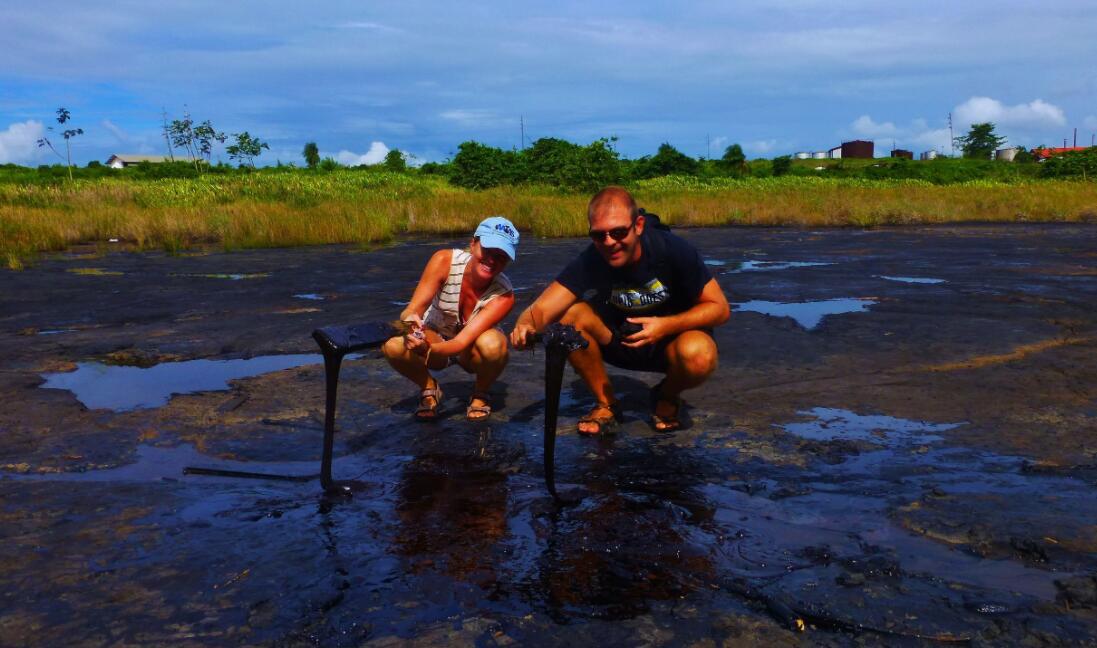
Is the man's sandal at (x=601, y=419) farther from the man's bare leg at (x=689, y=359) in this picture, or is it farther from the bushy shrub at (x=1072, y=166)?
the bushy shrub at (x=1072, y=166)

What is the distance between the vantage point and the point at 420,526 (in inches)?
132

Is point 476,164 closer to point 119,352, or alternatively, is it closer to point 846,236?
point 846,236

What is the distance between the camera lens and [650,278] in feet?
14.1

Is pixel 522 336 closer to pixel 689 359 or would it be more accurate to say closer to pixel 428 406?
pixel 689 359

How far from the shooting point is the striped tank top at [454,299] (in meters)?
4.86

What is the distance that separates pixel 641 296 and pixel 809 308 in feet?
15.6

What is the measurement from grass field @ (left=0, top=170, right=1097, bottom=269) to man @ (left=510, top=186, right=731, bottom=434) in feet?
41.3

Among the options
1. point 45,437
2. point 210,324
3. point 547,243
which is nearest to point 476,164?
point 547,243

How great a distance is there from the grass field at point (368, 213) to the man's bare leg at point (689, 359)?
12917 millimetres

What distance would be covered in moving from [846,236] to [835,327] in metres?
11.7

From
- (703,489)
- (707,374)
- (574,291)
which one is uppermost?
(574,291)

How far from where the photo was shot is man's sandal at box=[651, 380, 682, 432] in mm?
4559

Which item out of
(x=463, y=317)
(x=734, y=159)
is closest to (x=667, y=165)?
(x=734, y=159)

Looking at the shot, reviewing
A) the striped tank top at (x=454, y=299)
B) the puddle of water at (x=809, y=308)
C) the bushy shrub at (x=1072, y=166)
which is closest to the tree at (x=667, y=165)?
the bushy shrub at (x=1072, y=166)
